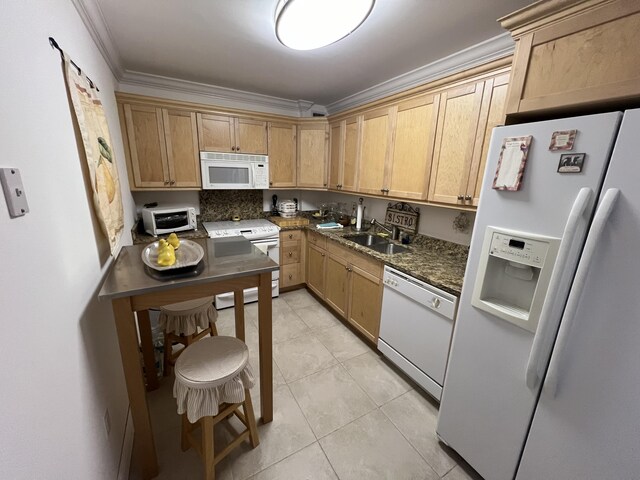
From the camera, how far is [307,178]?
3275 mm

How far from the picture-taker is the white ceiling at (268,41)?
1470mm

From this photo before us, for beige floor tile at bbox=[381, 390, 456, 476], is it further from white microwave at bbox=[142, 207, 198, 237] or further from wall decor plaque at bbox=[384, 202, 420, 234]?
white microwave at bbox=[142, 207, 198, 237]

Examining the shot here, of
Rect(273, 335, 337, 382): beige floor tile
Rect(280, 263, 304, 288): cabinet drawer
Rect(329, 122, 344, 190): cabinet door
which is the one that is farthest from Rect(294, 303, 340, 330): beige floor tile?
Rect(329, 122, 344, 190): cabinet door

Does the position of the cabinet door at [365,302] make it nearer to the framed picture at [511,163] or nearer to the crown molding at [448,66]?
the framed picture at [511,163]

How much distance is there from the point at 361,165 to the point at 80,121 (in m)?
2.16

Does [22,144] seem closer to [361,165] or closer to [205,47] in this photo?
[205,47]

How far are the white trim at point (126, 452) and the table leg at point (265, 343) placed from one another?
2.31 feet

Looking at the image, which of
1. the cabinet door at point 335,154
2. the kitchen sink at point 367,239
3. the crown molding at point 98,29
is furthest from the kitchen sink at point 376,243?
the crown molding at point 98,29

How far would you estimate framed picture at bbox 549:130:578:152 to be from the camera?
0.91m

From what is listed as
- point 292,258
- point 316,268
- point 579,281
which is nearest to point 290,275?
point 292,258

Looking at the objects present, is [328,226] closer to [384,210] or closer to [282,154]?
[384,210]

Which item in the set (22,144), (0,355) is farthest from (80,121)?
(0,355)

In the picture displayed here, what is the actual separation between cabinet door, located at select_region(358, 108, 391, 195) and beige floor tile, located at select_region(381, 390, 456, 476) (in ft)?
5.66

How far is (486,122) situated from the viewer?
1.63 m
